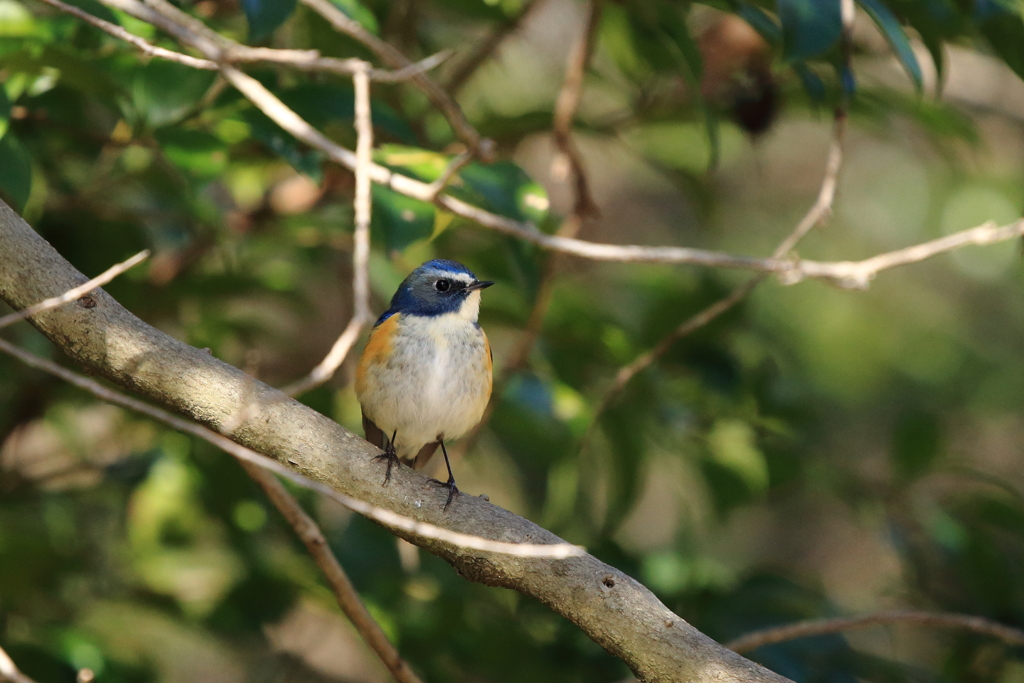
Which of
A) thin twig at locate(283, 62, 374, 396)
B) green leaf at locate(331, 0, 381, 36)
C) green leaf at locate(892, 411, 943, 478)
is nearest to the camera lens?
thin twig at locate(283, 62, 374, 396)

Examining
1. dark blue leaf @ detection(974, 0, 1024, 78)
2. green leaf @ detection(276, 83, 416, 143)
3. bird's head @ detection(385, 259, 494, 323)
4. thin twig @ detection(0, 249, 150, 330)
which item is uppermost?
dark blue leaf @ detection(974, 0, 1024, 78)

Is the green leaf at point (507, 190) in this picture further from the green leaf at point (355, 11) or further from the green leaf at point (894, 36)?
the green leaf at point (894, 36)

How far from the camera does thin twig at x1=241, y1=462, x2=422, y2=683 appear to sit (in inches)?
107

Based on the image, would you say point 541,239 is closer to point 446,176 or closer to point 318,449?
point 446,176

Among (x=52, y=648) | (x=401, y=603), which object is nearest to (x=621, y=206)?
(x=401, y=603)

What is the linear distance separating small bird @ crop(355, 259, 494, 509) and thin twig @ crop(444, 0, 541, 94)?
129 centimetres

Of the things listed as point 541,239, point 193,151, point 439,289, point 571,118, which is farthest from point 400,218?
point 571,118

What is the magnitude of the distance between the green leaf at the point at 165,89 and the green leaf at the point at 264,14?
0.91 feet

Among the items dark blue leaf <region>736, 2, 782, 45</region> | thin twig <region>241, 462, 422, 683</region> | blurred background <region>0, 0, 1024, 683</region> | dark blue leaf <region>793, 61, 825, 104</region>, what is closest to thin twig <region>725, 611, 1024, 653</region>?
blurred background <region>0, 0, 1024, 683</region>

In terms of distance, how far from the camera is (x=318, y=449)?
2373 millimetres

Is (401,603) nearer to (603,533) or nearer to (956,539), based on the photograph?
(603,533)

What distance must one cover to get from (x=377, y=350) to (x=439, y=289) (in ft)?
1.26

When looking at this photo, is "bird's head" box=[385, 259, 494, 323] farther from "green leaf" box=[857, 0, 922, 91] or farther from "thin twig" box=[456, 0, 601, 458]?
"green leaf" box=[857, 0, 922, 91]

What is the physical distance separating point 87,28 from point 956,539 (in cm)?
415
